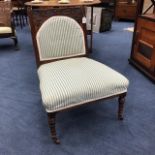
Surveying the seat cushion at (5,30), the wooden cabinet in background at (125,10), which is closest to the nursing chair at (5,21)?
the seat cushion at (5,30)

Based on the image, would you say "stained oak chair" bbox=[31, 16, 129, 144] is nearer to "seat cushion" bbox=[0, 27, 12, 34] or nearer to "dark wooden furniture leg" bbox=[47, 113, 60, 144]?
"dark wooden furniture leg" bbox=[47, 113, 60, 144]

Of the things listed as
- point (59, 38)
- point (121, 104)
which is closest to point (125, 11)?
point (59, 38)

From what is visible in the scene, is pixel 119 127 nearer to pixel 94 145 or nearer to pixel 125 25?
pixel 94 145

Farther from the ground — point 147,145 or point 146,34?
point 146,34

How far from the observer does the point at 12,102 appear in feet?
5.73

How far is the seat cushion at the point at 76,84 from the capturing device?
1127mm

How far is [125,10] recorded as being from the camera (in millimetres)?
4711

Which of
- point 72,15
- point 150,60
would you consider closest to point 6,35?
point 72,15

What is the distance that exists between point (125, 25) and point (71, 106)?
3840mm

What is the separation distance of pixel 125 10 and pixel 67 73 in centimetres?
402

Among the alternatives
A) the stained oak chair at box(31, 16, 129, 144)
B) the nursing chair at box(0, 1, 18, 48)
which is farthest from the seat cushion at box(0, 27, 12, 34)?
the stained oak chair at box(31, 16, 129, 144)

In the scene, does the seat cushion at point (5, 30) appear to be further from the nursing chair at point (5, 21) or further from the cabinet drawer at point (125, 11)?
the cabinet drawer at point (125, 11)

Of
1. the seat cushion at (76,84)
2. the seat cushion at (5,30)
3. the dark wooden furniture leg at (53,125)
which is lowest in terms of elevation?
the dark wooden furniture leg at (53,125)

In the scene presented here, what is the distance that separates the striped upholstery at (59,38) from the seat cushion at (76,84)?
0.56ft
